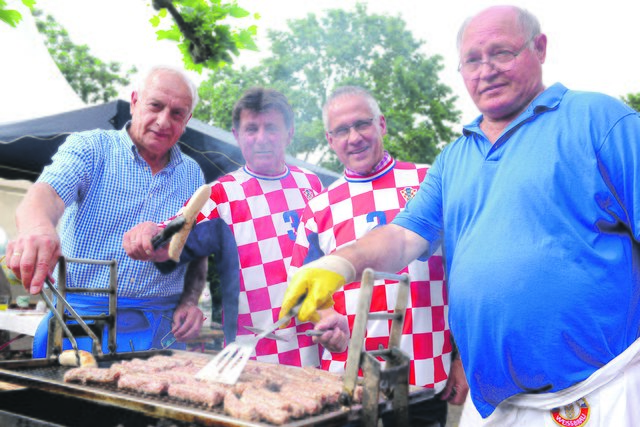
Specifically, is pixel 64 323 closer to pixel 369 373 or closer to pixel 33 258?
pixel 33 258

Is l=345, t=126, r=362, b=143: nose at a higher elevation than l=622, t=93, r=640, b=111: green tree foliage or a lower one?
lower

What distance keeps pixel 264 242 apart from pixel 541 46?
1.87 metres

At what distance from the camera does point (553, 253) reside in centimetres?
173

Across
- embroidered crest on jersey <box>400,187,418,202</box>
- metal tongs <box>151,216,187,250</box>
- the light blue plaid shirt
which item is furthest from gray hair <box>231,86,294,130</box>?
metal tongs <box>151,216,187,250</box>

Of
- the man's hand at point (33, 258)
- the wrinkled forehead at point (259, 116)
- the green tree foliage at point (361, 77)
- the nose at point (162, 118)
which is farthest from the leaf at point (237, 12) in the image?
the green tree foliage at point (361, 77)

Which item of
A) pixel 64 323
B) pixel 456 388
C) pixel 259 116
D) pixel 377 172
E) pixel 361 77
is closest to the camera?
pixel 64 323

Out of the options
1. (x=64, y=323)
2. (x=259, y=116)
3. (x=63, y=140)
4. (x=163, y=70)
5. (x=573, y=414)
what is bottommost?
(x=573, y=414)

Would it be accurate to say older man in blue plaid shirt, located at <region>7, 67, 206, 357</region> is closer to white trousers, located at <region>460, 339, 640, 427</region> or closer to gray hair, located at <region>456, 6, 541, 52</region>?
gray hair, located at <region>456, 6, 541, 52</region>

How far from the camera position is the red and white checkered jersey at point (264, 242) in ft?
10.2

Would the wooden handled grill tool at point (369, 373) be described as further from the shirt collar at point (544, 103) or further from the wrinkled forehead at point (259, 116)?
the wrinkled forehead at point (259, 116)

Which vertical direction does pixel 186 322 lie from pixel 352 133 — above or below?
below

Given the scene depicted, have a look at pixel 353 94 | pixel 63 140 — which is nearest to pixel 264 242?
pixel 353 94

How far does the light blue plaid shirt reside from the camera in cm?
295

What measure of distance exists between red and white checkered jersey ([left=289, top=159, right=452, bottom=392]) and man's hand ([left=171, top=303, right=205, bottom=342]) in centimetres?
69
